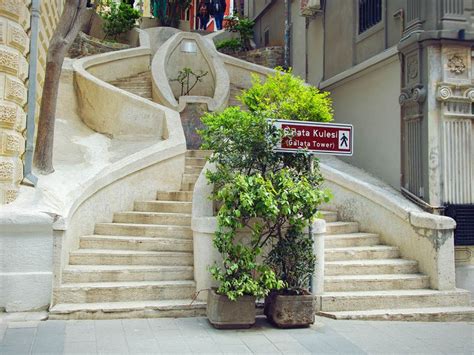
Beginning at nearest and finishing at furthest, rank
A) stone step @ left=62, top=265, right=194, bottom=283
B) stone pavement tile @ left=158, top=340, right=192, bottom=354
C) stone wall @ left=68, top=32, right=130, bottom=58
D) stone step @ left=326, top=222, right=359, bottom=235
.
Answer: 1. stone pavement tile @ left=158, top=340, right=192, bottom=354
2. stone step @ left=62, top=265, right=194, bottom=283
3. stone step @ left=326, top=222, right=359, bottom=235
4. stone wall @ left=68, top=32, right=130, bottom=58

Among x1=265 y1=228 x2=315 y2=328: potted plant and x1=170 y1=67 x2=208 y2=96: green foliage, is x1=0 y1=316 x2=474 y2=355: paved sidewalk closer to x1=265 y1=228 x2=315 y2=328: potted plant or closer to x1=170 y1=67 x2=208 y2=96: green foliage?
x1=265 y1=228 x2=315 y2=328: potted plant

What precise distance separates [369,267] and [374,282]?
406 millimetres

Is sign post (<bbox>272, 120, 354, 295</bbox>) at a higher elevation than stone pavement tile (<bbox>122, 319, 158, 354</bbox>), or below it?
higher

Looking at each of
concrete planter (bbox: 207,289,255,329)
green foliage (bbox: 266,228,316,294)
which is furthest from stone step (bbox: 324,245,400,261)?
concrete planter (bbox: 207,289,255,329)

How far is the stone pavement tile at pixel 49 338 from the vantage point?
525cm

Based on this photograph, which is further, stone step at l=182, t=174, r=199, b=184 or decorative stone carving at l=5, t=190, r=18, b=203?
stone step at l=182, t=174, r=199, b=184

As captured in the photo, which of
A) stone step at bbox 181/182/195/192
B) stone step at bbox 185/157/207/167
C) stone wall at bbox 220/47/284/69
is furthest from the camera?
stone wall at bbox 220/47/284/69

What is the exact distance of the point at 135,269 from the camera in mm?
7066

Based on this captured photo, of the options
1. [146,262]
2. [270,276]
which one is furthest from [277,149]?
Answer: [146,262]

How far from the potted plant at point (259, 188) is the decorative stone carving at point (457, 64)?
10.3 ft

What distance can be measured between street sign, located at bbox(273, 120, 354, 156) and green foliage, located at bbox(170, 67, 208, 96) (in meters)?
9.51

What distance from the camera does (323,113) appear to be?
7.13 meters

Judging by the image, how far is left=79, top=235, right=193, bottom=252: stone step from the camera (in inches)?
302

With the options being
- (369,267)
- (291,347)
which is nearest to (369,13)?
(369,267)
